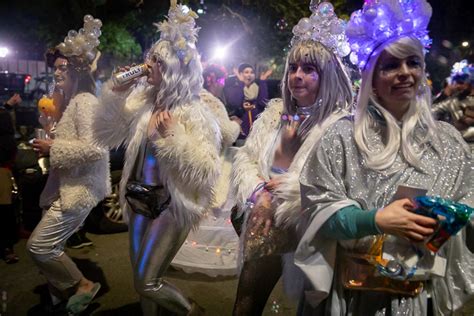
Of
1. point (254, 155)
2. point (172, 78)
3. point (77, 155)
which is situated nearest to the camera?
point (254, 155)

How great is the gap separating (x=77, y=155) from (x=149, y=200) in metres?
0.83

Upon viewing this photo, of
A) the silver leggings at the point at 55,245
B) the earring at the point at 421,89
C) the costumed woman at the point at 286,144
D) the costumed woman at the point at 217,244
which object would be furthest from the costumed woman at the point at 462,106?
the silver leggings at the point at 55,245

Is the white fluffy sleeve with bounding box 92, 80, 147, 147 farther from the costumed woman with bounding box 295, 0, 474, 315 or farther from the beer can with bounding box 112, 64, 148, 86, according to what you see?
the costumed woman with bounding box 295, 0, 474, 315

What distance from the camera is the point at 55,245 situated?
3471 millimetres

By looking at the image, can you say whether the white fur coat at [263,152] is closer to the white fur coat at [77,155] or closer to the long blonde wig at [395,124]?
the long blonde wig at [395,124]

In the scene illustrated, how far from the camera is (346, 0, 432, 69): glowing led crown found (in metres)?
1.83

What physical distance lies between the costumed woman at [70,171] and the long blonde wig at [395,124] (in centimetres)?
237

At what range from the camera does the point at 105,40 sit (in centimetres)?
1230

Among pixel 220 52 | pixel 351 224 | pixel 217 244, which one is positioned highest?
pixel 220 52

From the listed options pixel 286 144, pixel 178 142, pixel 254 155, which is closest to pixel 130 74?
pixel 178 142

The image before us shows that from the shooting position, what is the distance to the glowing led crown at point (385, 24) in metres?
1.83

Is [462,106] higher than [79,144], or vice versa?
[462,106]

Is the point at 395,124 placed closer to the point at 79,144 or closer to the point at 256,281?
the point at 256,281

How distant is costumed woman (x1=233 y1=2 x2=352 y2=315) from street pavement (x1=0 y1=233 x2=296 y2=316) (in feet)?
4.44
